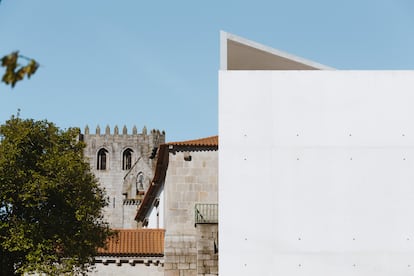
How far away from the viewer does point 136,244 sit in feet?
120

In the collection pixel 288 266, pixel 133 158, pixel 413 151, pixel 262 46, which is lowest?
pixel 288 266

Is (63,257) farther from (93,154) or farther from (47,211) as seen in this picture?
(93,154)

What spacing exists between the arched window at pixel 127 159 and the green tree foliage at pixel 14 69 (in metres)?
93.2

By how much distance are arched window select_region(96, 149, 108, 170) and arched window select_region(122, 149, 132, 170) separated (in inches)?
85.3

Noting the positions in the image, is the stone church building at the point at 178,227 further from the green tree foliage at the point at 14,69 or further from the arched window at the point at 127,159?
the arched window at the point at 127,159

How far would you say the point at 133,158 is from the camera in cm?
9956

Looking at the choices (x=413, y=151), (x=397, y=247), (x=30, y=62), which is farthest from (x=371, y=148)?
(x=30, y=62)

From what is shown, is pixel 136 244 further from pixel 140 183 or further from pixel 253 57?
pixel 140 183

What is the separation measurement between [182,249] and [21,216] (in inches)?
271

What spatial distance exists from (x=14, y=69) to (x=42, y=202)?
2422 cm

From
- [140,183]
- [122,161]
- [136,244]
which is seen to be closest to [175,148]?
[136,244]

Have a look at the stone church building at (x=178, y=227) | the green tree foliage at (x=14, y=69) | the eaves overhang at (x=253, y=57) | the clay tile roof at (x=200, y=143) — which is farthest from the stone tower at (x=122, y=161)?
the green tree foliage at (x=14, y=69)

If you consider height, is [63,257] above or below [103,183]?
below

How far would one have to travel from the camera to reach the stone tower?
9400cm
